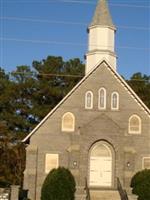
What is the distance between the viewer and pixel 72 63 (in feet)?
204

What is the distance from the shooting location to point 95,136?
3903 centimetres

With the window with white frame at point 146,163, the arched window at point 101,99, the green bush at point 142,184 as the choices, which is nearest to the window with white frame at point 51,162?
the arched window at point 101,99

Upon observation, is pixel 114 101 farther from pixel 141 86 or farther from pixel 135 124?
pixel 141 86

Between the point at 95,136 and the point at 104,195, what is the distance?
13.9 feet

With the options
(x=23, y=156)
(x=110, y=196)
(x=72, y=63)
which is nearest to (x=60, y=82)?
(x=72, y=63)

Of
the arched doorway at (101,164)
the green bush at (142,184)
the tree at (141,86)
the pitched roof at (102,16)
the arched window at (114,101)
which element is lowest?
the green bush at (142,184)

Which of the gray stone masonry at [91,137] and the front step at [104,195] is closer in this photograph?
the front step at [104,195]

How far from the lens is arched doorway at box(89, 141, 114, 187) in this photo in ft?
129

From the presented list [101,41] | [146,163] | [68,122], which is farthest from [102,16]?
[146,163]

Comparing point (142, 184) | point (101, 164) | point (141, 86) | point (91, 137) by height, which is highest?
point (141, 86)

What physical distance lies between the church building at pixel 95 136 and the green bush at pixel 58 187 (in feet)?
6.53

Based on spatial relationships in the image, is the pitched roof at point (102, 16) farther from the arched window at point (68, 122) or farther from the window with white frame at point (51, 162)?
the window with white frame at point (51, 162)

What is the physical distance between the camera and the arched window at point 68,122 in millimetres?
39781

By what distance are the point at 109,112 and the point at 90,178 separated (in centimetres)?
489
